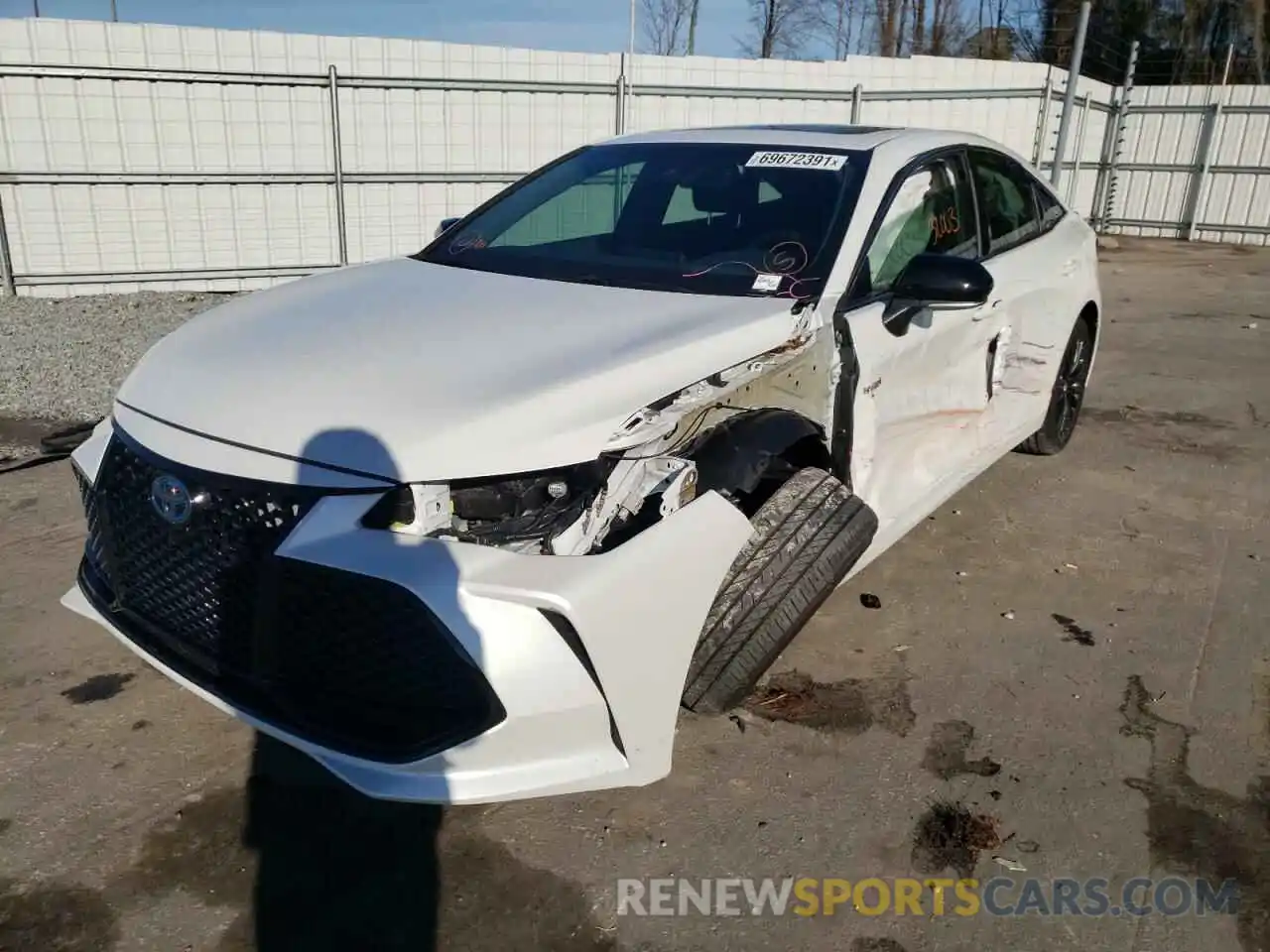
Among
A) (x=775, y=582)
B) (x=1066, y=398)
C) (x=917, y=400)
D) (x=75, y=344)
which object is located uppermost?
(x=917, y=400)

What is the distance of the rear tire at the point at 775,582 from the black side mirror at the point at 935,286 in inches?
28.4

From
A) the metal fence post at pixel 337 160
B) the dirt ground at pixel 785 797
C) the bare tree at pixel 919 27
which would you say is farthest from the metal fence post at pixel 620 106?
the bare tree at pixel 919 27

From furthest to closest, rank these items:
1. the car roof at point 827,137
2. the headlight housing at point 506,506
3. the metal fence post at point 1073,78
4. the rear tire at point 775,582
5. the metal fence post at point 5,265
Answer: the metal fence post at point 1073,78 → the metal fence post at point 5,265 → the car roof at point 827,137 → the rear tire at point 775,582 → the headlight housing at point 506,506

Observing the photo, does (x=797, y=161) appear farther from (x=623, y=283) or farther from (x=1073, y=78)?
(x=1073, y=78)

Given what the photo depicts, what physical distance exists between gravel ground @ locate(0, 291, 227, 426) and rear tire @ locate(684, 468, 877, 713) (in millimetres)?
4349

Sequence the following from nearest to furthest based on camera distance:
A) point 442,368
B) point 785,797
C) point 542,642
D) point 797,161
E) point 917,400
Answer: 1. point 542,642
2. point 442,368
3. point 785,797
4. point 917,400
5. point 797,161

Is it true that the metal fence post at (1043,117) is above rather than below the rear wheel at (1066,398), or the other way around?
above

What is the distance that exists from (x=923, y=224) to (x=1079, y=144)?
45.0 feet

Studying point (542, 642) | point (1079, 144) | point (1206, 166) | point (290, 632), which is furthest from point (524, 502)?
point (1206, 166)

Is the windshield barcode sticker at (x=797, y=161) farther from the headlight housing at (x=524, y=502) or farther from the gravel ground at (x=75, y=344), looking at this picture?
the gravel ground at (x=75, y=344)

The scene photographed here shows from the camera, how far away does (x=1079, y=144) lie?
15414mm

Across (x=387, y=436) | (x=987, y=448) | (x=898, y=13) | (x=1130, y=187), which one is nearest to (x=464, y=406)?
(x=387, y=436)

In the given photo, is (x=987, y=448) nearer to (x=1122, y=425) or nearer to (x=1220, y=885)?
(x=1220, y=885)

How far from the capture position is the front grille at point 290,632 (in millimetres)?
2090
